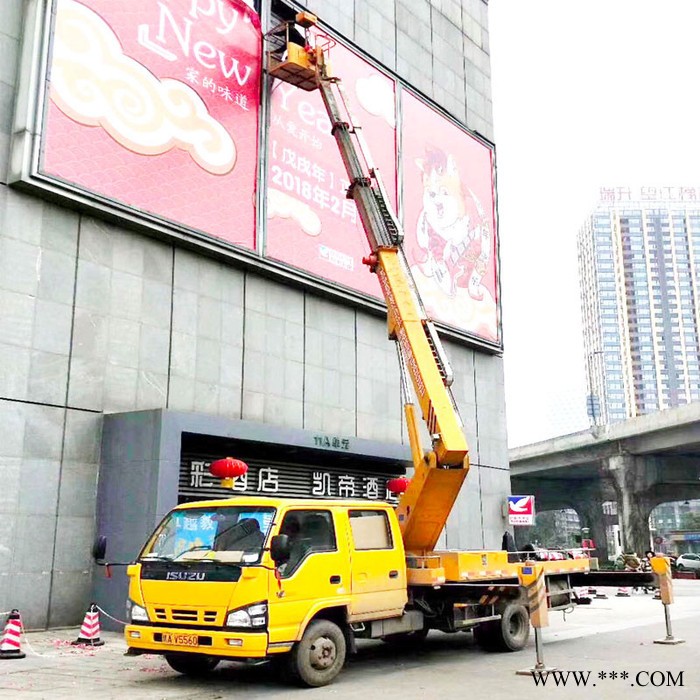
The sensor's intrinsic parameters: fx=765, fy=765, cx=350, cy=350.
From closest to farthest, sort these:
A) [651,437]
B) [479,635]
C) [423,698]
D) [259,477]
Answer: [423,698] < [479,635] < [259,477] < [651,437]

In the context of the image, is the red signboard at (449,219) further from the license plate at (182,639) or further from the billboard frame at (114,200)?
the license plate at (182,639)

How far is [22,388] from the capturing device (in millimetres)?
14445

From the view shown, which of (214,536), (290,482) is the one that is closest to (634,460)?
(290,482)

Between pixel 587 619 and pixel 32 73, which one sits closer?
pixel 32 73

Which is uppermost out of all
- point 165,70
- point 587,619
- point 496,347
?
point 165,70

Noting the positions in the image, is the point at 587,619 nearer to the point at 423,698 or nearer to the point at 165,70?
the point at 423,698

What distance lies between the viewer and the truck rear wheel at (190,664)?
949 centimetres

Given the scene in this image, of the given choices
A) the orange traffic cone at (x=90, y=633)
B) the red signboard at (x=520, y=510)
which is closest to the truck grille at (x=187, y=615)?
the orange traffic cone at (x=90, y=633)

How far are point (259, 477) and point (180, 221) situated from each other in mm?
6391

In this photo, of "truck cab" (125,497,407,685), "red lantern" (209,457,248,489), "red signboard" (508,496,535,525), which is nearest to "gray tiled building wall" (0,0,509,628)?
"red lantern" (209,457,248,489)

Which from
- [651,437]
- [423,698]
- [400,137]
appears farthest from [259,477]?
[651,437]

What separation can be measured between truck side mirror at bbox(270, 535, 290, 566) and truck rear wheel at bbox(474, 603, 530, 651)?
4.44 meters

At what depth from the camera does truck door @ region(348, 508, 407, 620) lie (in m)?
9.89

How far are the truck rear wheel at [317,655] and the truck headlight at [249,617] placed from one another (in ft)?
2.29
